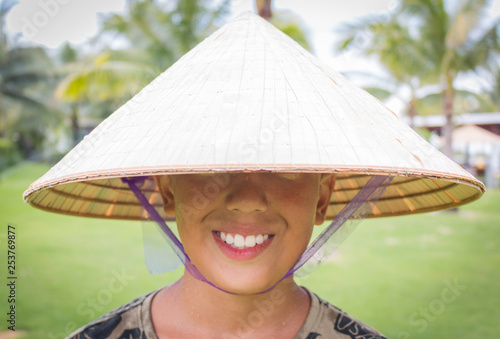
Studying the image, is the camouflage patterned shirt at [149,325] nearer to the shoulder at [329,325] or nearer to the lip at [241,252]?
the shoulder at [329,325]

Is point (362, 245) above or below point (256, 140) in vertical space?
below

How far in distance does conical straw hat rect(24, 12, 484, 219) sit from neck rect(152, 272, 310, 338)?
505 mm

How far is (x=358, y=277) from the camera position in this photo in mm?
5512

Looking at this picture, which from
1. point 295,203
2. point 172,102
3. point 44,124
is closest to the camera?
point 172,102

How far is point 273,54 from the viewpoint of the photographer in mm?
1097

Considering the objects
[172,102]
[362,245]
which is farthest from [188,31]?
[172,102]

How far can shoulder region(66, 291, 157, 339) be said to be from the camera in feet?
4.11

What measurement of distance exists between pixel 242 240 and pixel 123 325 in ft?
1.60

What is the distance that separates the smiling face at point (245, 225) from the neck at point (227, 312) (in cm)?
12

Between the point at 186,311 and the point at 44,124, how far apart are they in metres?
24.2

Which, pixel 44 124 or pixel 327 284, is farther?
pixel 44 124

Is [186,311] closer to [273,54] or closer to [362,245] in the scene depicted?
[273,54]

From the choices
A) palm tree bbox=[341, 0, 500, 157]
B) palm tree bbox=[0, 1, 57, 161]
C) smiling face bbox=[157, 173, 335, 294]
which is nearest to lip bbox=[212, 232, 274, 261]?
smiling face bbox=[157, 173, 335, 294]

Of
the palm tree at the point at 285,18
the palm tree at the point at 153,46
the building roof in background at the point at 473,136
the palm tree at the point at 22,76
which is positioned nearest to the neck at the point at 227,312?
the palm tree at the point at 285,18
